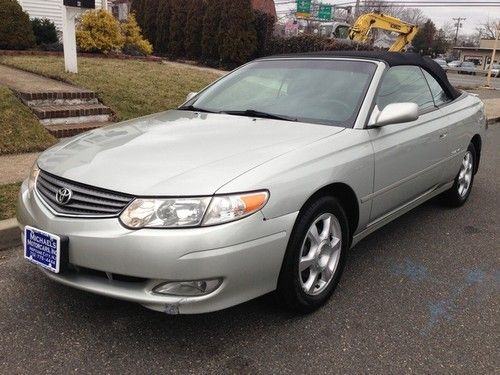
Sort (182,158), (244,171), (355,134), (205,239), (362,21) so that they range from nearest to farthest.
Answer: (205,239)
(244,171)
(182,158)
(355,134)
(362,21)

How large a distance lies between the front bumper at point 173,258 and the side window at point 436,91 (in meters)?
2.47

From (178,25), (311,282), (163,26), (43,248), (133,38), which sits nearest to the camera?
(43,248)

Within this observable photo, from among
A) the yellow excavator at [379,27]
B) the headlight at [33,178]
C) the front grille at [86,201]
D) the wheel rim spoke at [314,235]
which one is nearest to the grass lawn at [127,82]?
the headlight at [33,178]

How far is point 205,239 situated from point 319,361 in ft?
2.83

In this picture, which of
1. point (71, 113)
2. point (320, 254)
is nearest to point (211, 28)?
point (71, 113)

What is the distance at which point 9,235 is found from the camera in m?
3.66

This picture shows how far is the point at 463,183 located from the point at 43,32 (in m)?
13.9

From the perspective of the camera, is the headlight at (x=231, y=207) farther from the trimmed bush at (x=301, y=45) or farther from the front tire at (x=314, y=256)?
the trimmed bush at (x=301, y=45)

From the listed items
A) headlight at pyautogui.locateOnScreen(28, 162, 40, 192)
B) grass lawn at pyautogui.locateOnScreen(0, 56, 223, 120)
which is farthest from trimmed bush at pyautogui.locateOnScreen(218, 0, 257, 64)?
headlight at pyautogui.locateOnScreen(28, 162, 40, 192)

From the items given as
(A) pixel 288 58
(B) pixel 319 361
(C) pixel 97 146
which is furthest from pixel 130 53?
(B) pixel 319 361

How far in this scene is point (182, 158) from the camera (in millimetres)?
2619

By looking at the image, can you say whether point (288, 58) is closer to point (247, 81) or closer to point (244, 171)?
point (247, 81)

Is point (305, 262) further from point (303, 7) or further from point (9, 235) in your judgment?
point (303, 7)

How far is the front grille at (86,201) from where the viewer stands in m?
2.34
